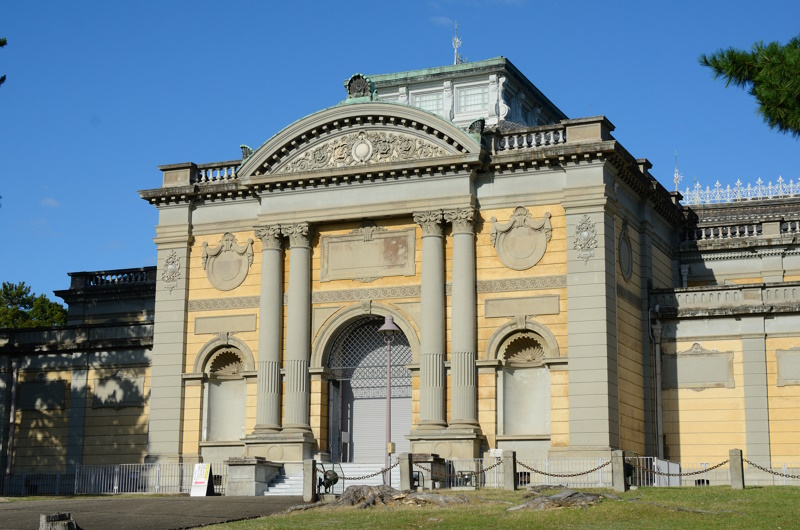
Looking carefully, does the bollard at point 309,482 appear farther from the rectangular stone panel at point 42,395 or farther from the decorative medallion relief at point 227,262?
the rectangular stone panel at point 42,395

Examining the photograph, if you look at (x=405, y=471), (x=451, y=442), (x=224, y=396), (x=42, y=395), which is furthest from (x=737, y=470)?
(x=42, y=395)

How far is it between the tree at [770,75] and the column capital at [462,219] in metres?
17.2

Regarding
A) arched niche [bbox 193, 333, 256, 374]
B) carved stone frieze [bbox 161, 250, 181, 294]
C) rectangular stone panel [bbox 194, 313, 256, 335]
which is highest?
carved stone frieze [bbox 161, 250, 181, 294]

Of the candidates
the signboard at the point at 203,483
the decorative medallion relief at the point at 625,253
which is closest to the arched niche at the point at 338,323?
the signboard at the point at 203,483

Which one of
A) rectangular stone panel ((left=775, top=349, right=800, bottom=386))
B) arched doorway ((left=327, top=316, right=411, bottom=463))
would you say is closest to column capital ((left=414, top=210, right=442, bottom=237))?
arched doorway ((left=327, top=316, right=411, bottom=463))

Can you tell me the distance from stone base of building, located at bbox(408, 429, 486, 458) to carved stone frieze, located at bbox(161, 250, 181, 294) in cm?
1209

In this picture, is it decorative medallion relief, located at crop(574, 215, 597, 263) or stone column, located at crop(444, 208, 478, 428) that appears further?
stone column, located at crop(444, 208, 478, 428)

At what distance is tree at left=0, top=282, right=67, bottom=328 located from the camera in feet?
224

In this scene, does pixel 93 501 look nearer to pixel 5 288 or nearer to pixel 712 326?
pixel 712 326

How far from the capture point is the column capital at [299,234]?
45906 mm

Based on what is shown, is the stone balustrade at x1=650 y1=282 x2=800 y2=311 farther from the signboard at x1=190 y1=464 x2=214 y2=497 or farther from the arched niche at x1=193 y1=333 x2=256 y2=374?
the signboard at x1=190 y1=464 x2=214 y2=497

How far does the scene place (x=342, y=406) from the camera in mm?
46719

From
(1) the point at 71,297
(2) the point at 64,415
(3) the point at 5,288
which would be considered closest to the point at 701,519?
(2) the point at 64,415

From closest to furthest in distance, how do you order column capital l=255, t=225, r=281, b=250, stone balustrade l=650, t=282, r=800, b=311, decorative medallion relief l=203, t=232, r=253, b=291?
stone balustrade l=650, t=282, r=800, b=311 < column capital l=255, t=225, r=281, b=250 < decorative medallion relief l=203, t=232, r=253, b=291
